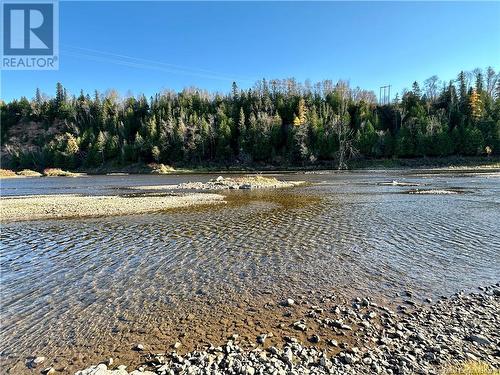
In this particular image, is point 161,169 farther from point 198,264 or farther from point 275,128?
point 198,264

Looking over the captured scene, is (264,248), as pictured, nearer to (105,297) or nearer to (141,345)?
(105,297)

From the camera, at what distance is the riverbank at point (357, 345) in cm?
638

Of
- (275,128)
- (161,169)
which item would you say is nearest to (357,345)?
(161,169)

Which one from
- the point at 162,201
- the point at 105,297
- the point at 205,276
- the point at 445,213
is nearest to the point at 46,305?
the point at 105,297

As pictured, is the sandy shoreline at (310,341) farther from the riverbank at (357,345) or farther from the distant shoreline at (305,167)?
the distant shoreline at (305,167)

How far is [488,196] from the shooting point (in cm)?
3278

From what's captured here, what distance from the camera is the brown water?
8.98 m

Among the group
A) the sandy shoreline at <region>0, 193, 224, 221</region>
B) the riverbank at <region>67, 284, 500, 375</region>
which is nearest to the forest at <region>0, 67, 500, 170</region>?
the sandy shoreline at <region>0, 193, 224, 221</region>

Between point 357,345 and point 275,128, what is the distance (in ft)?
380

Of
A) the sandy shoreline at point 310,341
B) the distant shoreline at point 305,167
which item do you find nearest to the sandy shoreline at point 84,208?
the sandy shoreline at point 310,341

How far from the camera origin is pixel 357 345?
286 inches

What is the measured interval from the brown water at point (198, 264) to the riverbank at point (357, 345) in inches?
50.8

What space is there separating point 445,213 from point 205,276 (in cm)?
2122

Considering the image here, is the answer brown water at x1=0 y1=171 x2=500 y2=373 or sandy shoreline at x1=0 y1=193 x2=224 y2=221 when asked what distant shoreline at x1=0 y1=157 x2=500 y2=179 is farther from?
brown water at x1=0 y1=171 x2=500 y2=373
